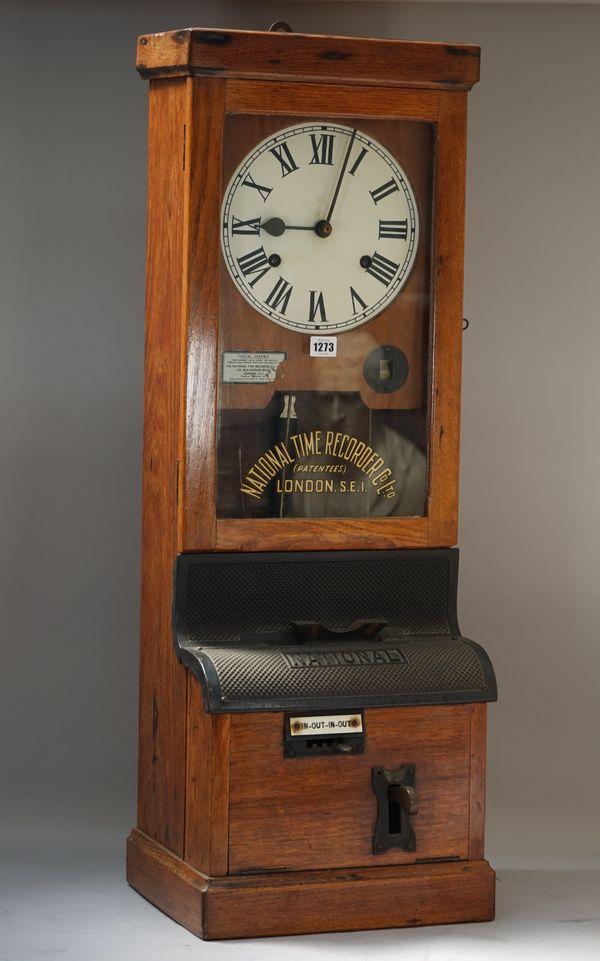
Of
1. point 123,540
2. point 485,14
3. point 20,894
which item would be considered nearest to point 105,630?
point 123,540

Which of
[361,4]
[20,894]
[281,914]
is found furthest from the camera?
[361,4]

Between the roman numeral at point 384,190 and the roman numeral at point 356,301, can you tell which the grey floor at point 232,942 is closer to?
the roman numeral at point 356,301

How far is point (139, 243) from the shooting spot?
4.01 metres

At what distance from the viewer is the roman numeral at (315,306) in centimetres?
342

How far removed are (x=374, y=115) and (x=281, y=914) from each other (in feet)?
5.29

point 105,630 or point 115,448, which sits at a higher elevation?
point 115,448

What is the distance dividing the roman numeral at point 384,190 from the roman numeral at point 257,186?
22 centimetres

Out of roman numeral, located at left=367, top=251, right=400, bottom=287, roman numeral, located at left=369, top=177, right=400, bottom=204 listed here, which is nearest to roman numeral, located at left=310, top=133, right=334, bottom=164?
roman numeral, located at left=369, top=177, right=400, bottom=204

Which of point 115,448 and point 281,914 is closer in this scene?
point 281,914

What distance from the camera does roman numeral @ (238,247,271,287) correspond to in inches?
132

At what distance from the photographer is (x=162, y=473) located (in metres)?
3.44

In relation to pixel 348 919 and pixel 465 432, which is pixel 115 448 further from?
pixel 348 919

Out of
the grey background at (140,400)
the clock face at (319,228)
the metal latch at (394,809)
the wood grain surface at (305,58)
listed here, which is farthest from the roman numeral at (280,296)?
the metal latch at (394,809)

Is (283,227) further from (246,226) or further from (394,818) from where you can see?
(394,818)
